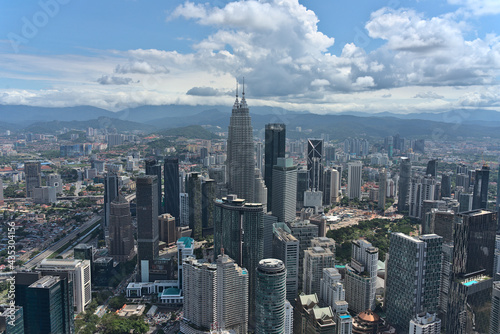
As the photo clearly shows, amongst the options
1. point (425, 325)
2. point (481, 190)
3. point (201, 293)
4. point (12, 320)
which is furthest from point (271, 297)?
point (481, 190)

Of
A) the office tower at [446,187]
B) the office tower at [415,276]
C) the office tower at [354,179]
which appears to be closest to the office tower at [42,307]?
the office tower at [415,276]

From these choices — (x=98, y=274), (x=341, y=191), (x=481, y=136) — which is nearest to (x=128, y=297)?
(x=98, y=274)

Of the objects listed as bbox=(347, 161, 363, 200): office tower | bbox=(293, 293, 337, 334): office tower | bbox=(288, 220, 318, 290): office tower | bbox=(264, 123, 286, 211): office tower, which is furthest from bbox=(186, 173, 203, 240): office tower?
bbox=(347, 161, 363, 200): office tower

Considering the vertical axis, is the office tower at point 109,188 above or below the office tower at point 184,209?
above

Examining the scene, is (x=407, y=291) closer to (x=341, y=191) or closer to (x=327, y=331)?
(x=327, y=331)

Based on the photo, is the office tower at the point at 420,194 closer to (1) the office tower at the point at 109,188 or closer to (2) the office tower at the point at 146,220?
(2) the office tower at the point at 146,220
